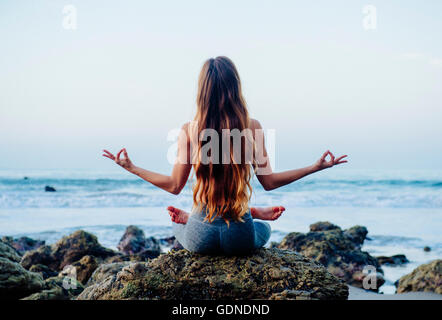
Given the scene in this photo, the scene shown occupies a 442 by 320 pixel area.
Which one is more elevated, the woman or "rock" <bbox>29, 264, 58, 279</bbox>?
the woman

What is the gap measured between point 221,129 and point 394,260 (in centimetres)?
726

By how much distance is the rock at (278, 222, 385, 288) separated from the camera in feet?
23.2

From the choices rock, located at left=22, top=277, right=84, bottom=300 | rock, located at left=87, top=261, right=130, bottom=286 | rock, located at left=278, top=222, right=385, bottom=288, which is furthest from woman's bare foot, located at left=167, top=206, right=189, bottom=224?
rock, located at left=278, top=222, right=385, bottom=288

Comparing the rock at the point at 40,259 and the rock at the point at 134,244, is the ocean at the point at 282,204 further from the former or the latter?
the rock at the point at 40,259

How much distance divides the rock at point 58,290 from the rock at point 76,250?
1711 millimetres

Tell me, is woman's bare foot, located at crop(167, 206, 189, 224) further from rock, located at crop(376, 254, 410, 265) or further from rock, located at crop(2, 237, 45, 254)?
rock, located at crop(2, 237, 45, 254)

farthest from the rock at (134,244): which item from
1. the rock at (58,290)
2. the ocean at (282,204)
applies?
the rock at (58,290)

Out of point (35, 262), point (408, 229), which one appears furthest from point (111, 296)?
point (408, 229)

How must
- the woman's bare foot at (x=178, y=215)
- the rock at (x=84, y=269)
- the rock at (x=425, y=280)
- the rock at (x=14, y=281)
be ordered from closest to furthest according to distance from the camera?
1. the woman's bare foot at (x=178, y=215)
2. the rock at (x=14, y=281)
3. the rock at (x=425, y=280)
4. the rock at (x=84, y=269)

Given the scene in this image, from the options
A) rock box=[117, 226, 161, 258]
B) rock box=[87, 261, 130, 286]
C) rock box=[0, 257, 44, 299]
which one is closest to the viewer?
rock box=[0, 257, 44, 299]

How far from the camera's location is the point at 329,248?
7391mm

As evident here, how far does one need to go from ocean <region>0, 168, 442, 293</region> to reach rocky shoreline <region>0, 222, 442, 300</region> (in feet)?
2.73

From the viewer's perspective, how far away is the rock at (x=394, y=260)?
350 inches

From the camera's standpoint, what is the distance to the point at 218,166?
3.71 meters
